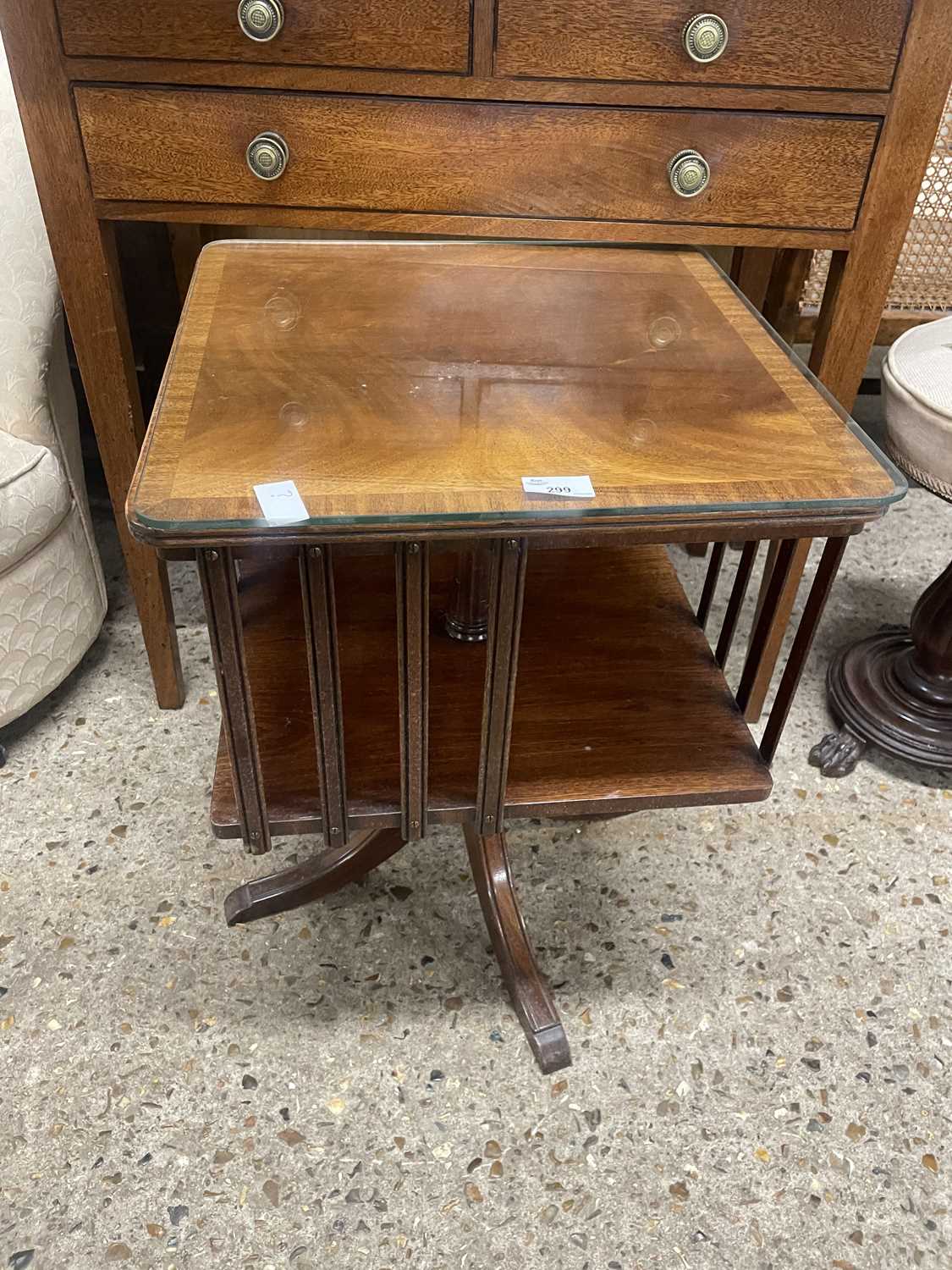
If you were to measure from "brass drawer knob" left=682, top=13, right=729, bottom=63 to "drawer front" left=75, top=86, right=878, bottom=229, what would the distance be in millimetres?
A: 59

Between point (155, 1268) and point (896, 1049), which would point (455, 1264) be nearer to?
point (155, 1268)

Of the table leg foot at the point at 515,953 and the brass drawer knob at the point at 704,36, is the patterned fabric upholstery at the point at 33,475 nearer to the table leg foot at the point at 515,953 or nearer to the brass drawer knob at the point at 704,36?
the table leg foot at the point at 515,953

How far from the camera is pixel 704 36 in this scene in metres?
0.99

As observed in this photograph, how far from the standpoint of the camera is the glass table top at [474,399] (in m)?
0.72

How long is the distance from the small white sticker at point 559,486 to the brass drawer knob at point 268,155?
1.81 feet

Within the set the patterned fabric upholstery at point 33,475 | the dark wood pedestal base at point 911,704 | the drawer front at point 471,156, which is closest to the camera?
the drawer front at point 471,156

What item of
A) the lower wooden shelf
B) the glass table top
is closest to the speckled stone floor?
the lower wooden shelf

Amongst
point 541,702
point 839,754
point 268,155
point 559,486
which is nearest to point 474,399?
point 559,486

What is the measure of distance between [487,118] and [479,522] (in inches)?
22.0

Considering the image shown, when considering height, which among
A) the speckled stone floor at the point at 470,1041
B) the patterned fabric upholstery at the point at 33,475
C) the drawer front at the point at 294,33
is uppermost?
the drawer front at the point at 294,33

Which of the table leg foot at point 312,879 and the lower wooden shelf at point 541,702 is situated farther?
the table leg foot at point 312,879

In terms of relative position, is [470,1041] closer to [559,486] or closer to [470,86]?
[559,486]

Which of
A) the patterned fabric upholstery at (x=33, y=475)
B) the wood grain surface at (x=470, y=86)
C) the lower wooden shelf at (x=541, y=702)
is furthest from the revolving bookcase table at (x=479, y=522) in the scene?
the patterned fabric upholstery at (x=33, y=475)

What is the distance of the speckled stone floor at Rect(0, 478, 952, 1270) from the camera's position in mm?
975
